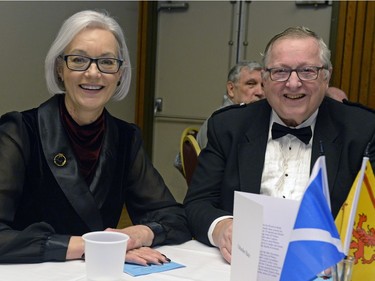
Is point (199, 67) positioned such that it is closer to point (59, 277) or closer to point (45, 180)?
point (45, 180)

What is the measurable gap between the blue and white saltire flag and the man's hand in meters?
0.57

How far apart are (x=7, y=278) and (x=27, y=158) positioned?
0.54 metres

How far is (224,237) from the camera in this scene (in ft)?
5.06

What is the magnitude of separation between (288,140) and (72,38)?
94 centimetres

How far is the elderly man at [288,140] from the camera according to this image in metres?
1.89

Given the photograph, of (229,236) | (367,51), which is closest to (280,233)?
(229,236)

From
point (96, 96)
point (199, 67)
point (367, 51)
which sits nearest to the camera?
point (96, 96)

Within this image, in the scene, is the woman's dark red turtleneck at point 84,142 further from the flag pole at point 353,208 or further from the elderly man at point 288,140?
the flag pole at point 353,208

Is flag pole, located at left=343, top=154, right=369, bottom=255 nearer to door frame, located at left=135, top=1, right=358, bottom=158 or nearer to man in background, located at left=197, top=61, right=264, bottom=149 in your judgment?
man in background, located at left=197, top=61, right=264, bottom=149

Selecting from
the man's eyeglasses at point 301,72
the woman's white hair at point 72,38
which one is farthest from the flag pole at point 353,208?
the woman's white hair at point 72,38

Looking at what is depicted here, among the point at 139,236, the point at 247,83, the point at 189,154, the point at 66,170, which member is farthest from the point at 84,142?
the point at 247,83

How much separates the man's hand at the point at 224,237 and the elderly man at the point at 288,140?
0.15 m

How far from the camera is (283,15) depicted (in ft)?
17.0

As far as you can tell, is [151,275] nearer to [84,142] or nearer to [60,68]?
[84,142]
